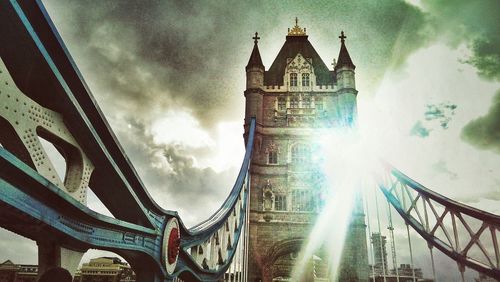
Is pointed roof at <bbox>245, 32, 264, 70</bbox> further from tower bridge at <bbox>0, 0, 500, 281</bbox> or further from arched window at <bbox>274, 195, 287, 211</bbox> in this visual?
arched window at <bbox>274, 195, 287, 211</bbox>

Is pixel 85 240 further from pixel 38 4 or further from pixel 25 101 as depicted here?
pixel 38 4

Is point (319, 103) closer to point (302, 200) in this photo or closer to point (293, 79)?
point (293, 79)

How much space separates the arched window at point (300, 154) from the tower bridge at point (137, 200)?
0.21ft

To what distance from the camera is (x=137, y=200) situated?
5707 mm

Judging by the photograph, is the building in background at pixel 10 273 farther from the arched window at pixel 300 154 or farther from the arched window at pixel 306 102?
the arched window at pixel 306 102

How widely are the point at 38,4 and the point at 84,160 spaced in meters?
1.89

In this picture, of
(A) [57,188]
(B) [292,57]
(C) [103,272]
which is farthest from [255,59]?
(C) [103,272]

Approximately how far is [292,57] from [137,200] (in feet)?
73.6

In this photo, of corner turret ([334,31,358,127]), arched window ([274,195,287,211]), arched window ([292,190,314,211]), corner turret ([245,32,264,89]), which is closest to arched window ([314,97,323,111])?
corner turret ([334,31,358,127])

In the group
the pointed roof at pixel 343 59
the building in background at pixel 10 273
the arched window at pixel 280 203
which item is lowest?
the building in background at pixel 10 273

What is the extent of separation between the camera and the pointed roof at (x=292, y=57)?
83.6 ft

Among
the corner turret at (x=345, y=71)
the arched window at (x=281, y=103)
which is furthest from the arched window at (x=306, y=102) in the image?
the corner turret at (x=345, y=71)

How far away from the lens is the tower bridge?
3.64 meters

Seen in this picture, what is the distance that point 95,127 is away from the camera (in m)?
4.72
